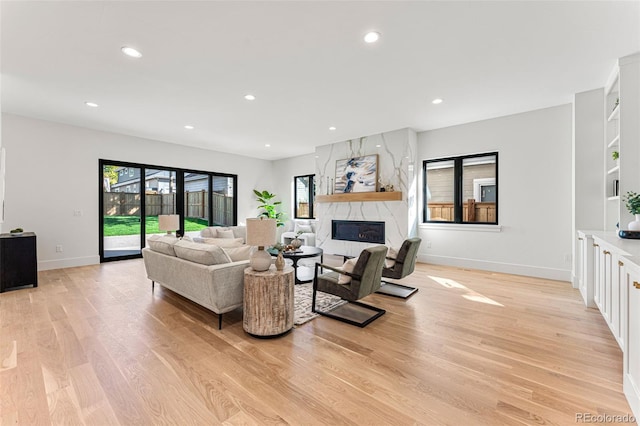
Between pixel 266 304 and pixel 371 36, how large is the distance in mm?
2718

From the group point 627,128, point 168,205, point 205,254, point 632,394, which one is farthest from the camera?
point 168,205

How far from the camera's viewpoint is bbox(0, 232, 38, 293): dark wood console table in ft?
13.5

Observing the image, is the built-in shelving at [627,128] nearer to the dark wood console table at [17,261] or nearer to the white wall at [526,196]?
the white wall at [526,196]

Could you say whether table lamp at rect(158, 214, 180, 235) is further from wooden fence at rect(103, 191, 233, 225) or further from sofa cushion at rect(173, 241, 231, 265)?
wooden fence at rect(103, 191, 233, 225)

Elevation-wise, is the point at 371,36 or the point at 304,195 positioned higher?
the point at 371,36

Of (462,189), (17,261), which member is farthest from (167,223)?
(462,189)

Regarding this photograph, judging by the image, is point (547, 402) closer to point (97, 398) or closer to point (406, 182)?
point (97, 398)

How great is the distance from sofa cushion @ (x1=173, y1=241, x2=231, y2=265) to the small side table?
455mm

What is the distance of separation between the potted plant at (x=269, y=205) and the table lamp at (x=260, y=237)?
596cm

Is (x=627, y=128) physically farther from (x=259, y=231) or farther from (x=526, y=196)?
(x=259, y=231)

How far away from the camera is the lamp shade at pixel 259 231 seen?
269cm

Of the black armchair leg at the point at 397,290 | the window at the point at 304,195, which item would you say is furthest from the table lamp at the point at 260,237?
the window at the point at 304,195

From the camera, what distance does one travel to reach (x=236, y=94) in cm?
402

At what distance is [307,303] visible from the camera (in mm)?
3543
